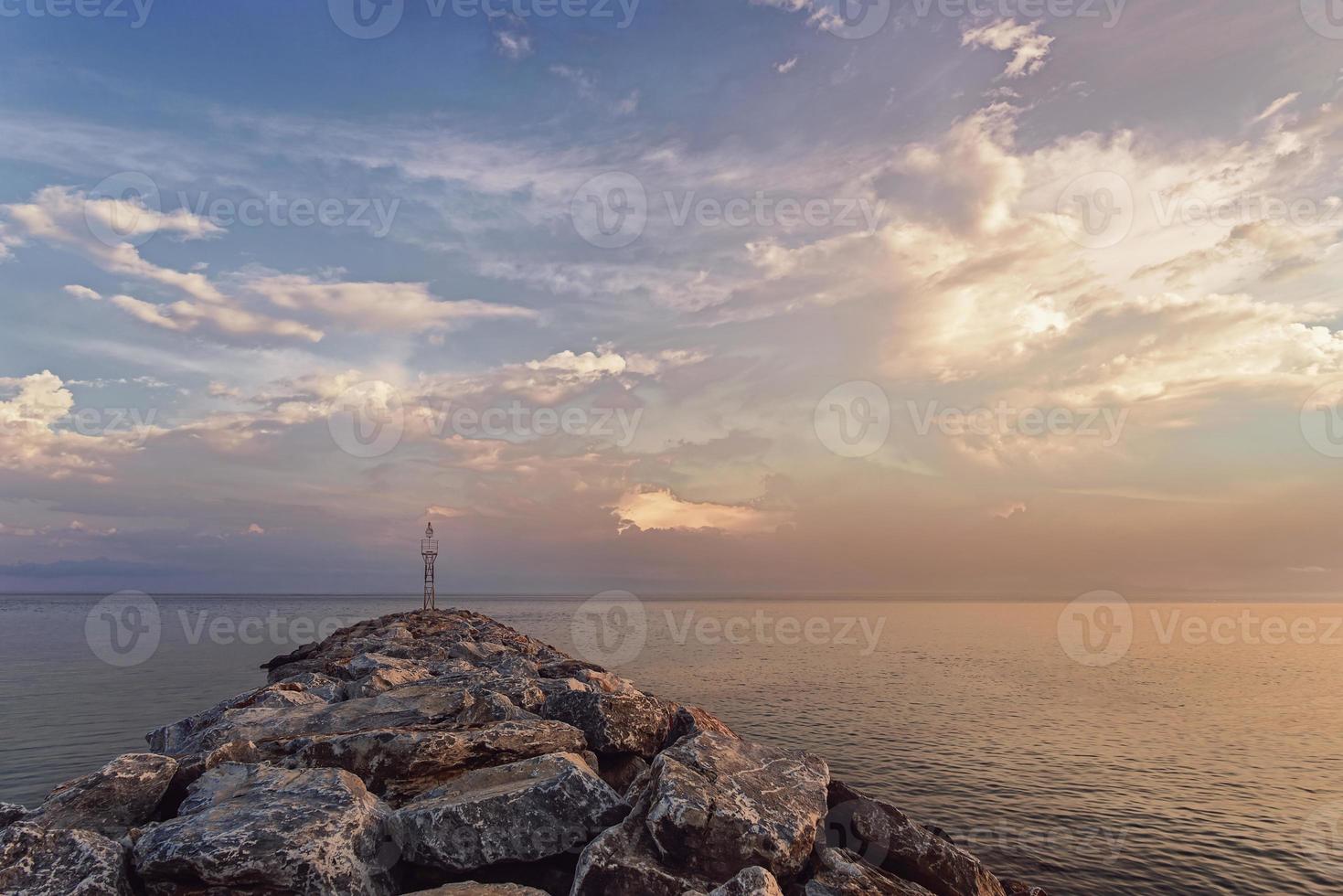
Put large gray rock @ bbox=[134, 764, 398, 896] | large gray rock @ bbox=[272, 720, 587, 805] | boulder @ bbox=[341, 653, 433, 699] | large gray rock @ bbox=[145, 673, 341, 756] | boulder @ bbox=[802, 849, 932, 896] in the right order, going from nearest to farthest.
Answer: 1. large gray rock @ bbox=[134, 764, 398, 896]
2. boulder @ bbox=[802, 849, 932, 896]
3. large gray rock @ bbox=[272, 720, 587, 805]
4. large gray rock @ bbox=[145, 673, 341, 756]
5. boulder @ bbox=[341, 653, 433, 699]

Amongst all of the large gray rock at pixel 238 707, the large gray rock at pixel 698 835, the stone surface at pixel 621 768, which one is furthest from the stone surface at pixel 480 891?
the large gray rock at pixel 238 707

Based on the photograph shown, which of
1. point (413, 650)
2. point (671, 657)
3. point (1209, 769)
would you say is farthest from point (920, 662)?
point (413, 650)

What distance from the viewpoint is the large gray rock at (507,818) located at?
9828 mm

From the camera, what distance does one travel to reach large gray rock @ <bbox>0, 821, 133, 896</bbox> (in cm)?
864

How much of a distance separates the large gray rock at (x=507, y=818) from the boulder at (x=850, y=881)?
2.82 metres

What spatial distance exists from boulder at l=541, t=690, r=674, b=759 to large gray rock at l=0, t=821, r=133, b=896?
6.67 meters

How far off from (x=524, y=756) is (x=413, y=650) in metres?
25.7

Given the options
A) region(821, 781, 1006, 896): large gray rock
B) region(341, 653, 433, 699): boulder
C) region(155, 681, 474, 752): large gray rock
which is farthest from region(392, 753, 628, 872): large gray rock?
region(341, 653, 433, 699): boulder

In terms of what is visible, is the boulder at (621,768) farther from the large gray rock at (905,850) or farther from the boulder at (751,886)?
the boulder at (751,886)

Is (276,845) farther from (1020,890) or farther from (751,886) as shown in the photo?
(1020,890)

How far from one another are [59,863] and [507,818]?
523cm

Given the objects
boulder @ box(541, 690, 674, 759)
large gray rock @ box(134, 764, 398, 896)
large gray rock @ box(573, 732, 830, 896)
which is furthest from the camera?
boulder @ box(541, 690, 674, 759)

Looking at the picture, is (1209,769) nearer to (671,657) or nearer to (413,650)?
(413,650)

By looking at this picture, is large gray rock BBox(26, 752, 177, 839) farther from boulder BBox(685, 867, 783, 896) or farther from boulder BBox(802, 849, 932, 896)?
boulder BBox(802, 849, 932, 896)
